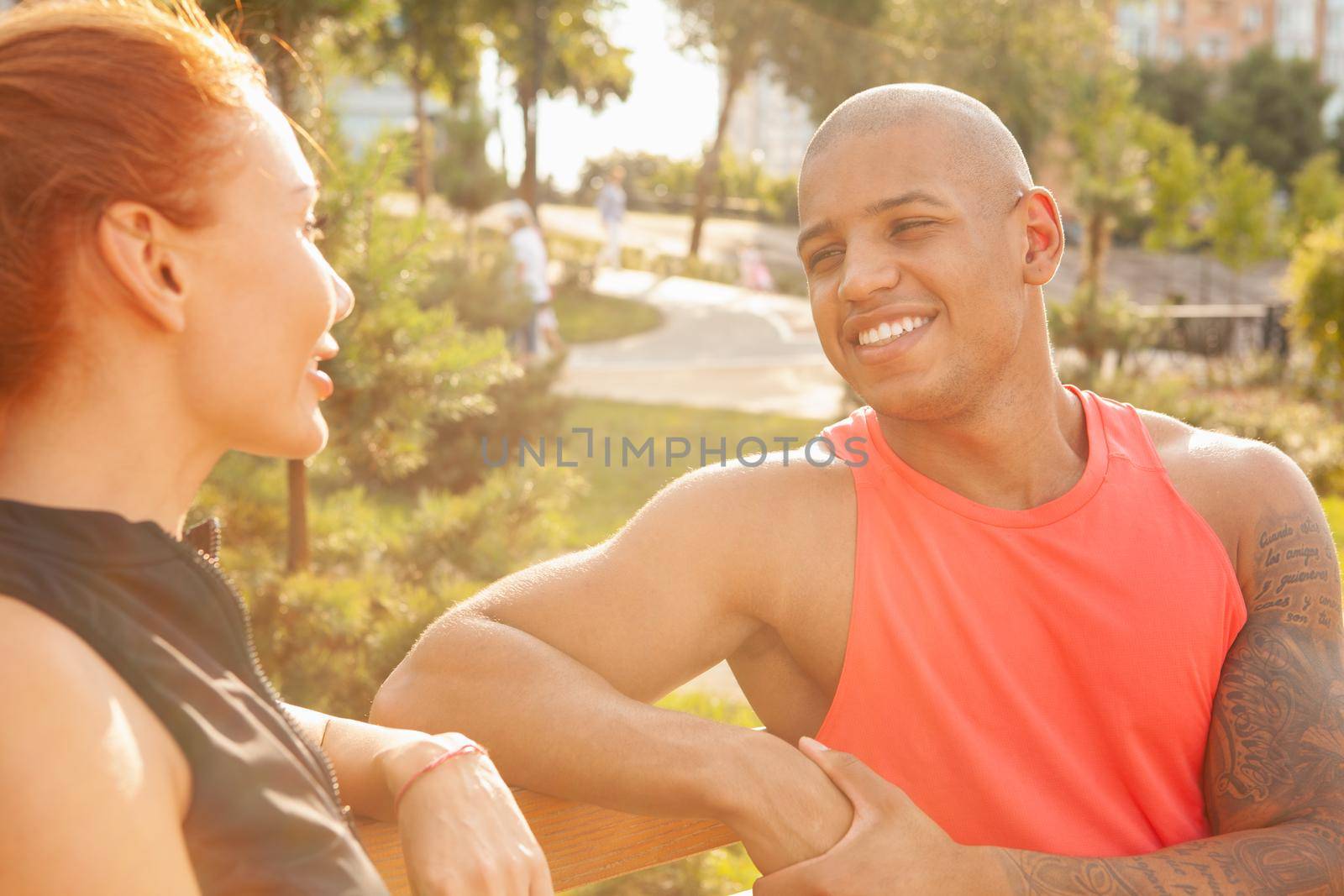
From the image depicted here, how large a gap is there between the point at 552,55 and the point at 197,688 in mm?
17631

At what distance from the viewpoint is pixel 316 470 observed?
161 inches

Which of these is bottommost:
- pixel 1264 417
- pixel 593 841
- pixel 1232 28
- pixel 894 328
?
pixel 1264 417

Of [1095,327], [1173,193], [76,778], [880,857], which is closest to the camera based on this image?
[76,778]

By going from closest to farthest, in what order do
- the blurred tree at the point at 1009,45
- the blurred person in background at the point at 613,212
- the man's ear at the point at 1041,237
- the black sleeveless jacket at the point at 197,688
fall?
the black sleeveless jacket at the point at 197,688 → the man's ear at the point at 1041,237 → the blurred tree at the point at 1009,45 → the blurred person in background at the point at 613,212

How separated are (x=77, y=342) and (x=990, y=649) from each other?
1454mm

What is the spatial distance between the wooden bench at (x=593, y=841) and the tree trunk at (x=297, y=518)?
2.18 m

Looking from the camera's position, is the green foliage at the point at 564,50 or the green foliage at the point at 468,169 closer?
the green foliage at the point at 564,50

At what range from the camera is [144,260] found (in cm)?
115

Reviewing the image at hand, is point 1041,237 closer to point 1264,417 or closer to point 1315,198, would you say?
point 1264,417

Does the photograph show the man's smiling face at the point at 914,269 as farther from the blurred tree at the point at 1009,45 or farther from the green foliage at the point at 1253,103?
the green foliage at the point at 1253,103

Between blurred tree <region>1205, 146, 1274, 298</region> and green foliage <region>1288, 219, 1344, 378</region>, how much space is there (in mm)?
20182

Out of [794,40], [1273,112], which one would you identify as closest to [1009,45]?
[794,40]

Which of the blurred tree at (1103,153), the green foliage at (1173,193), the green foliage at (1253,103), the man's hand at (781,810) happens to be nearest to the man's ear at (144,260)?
the man's hand at (781,810)

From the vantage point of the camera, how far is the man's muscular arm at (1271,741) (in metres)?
1.84
